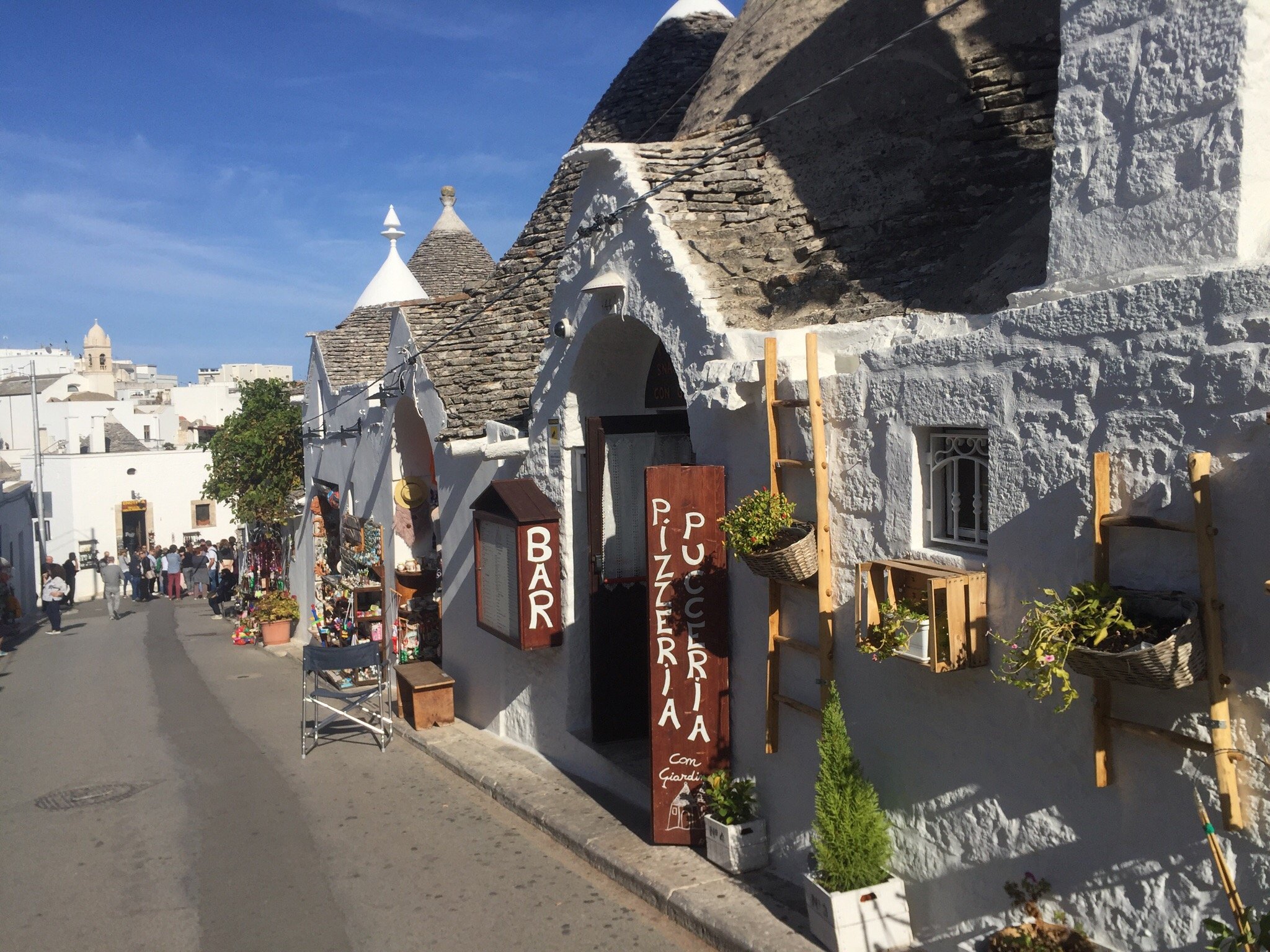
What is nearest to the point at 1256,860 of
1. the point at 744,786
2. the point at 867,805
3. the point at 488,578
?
the point at 867,805

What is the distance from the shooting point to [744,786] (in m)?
7.04

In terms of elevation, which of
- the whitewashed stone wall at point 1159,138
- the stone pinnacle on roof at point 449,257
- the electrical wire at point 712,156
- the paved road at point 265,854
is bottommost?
the paved road at point 265,854

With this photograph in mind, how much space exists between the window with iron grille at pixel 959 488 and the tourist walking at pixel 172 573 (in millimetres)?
29765

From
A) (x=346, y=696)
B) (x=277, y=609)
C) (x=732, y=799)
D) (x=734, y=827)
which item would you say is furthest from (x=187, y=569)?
(x=734, y=827)

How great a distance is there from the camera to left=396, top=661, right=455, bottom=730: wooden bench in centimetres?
1176

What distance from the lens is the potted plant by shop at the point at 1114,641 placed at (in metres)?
3.91

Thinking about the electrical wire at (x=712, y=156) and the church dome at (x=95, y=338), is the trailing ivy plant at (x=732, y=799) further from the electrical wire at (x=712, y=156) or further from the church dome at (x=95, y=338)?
the church dome at (x=95, y=338)

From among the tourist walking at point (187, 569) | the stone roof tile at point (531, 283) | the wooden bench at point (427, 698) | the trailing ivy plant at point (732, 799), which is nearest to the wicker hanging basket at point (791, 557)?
the trailing ivy plant at point (732, 799)

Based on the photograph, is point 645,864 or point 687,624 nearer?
point 687,624

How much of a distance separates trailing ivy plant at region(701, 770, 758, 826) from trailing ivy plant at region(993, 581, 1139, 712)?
2.86m

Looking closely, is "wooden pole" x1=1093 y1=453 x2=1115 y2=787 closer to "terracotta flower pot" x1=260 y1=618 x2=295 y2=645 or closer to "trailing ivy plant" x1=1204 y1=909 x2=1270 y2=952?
"trailing ivy plant" x1=1204 y1=909 x2=1270 y2=952

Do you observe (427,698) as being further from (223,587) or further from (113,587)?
(113,587)

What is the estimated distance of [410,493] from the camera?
543 inches

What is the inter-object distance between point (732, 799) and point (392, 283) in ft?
52.2
